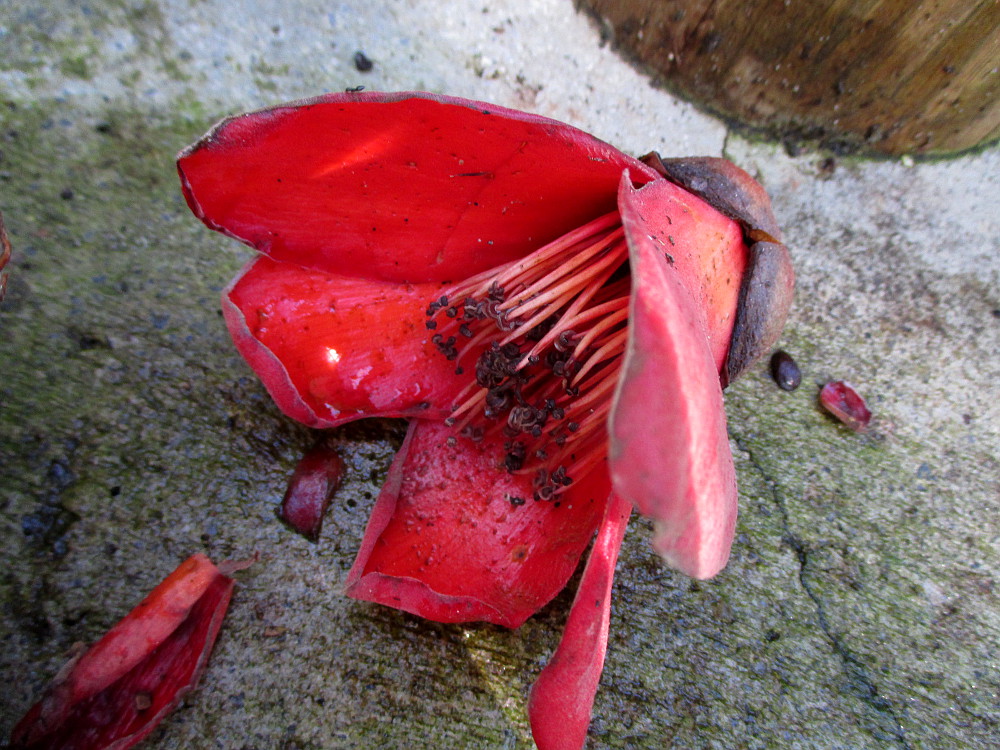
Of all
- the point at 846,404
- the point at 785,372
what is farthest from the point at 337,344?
the point at 846,404

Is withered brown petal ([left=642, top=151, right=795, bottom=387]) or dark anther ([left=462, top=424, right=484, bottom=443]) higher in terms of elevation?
withered brown petal ([left=642, top=151, right=795, bottom=387])

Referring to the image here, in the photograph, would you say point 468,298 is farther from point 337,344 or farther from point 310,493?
point 310,493

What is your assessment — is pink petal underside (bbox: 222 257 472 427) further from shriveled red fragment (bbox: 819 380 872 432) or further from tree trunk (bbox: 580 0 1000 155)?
tree trunk (bbox: 580 0 1000 155)

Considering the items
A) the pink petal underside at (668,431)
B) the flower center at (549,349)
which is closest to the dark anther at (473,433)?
the flower center at (549,349)

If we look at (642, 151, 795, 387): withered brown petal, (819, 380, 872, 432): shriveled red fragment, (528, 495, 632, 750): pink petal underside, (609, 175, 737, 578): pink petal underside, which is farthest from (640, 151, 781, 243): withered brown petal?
(528, 495, 632, 750): pink petal underside

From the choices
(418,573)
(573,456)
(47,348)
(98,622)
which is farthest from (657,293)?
(47,348)

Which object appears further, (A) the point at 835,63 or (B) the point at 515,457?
(A) the point at 835,63

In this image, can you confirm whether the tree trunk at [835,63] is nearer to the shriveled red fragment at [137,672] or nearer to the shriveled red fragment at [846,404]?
the shriveled red fragment at [846,404]

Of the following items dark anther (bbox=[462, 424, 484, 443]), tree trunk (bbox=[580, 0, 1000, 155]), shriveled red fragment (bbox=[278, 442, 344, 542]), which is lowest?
shriveled red fragment (bbox=[278, 442, 344, 542])
